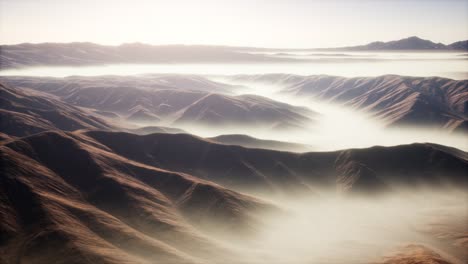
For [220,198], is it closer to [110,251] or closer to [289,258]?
[289,258]

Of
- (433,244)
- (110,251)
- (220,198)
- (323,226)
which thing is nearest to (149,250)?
(110,251)

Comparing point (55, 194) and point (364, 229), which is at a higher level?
point (55, 194)

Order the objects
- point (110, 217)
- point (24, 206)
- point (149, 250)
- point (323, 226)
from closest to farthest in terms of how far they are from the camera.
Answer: point (149, 250), point (24, 206), point (110, 217), point (323, 226)

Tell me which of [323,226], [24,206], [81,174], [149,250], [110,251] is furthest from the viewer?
[323,226]

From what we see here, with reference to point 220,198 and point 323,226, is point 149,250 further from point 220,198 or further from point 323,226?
point 323,226

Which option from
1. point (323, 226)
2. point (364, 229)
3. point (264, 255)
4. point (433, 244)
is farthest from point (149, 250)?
point (433, 244)

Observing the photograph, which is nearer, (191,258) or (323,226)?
(191,258)
